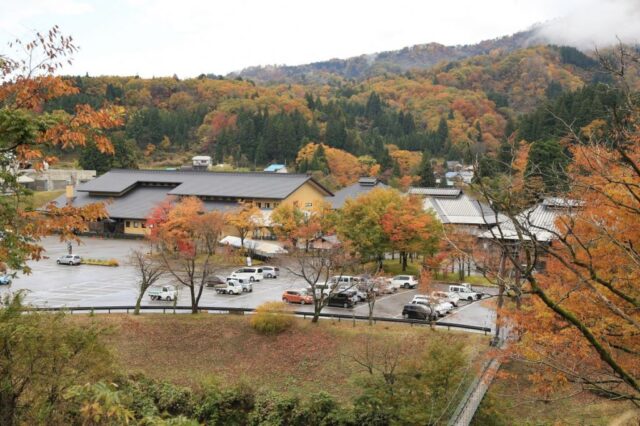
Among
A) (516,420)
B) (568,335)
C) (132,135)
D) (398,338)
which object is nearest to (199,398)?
(398,338)

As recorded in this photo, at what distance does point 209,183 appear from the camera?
4303 centimetres

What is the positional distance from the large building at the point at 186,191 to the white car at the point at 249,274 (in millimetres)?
9609

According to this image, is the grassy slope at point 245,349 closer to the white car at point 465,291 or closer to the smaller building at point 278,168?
the white car at point 465,291

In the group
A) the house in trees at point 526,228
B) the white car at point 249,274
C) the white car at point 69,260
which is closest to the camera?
the house in trees at point 526,228

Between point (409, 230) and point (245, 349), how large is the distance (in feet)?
36.8

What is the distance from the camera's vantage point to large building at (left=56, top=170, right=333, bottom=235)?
133ft

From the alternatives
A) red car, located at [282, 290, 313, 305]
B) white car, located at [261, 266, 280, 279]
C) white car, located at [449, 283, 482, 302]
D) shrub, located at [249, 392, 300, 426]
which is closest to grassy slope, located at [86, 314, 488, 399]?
shrub, located at [249, 392, 300, 426]

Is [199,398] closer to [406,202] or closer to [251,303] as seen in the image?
[251,303]

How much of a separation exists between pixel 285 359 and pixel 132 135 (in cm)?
6615

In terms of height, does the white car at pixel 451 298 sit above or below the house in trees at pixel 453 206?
below

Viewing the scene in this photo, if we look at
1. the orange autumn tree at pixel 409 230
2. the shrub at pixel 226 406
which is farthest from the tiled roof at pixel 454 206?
the shrub at pixel 226 406

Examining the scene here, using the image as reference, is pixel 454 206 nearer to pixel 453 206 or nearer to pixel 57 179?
pixel 453 206

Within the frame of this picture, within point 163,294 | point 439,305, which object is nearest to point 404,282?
point 439,305

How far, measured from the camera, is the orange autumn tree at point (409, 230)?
2650 centimetres
